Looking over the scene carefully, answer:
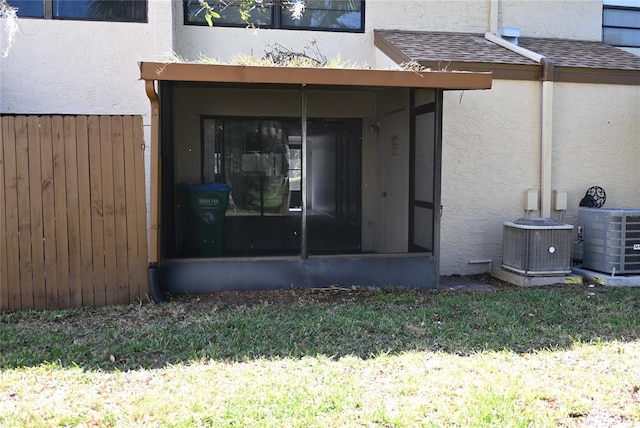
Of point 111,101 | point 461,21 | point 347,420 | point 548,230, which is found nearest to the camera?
point 347,420

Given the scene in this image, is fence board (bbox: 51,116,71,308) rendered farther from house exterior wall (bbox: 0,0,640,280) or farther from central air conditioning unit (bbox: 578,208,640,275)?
central air conditioning unit (bbox: 578,208,640,275)

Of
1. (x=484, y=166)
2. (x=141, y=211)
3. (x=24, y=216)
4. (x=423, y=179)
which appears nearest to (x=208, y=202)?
(x=141, y=211)

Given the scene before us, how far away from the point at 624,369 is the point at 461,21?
6.35 metres

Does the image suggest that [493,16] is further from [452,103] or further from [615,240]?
[615,240]

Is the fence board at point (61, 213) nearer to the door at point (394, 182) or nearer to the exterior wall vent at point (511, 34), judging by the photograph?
the door at point (394, 182)

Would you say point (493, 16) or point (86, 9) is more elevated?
point (493, 16)

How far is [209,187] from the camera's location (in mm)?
8484

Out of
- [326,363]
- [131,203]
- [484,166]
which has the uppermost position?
[484,166]

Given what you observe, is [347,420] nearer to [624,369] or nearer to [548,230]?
[624,369]

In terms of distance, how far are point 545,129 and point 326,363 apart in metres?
5.35

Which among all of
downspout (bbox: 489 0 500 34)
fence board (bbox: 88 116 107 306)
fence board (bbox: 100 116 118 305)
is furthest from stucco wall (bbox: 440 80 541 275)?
fence board (bbox: 88 116 107 306)

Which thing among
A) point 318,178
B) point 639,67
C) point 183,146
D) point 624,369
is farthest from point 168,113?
point 639,67

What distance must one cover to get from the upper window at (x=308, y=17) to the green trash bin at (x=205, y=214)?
2.42 m

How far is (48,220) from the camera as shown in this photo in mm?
6355
